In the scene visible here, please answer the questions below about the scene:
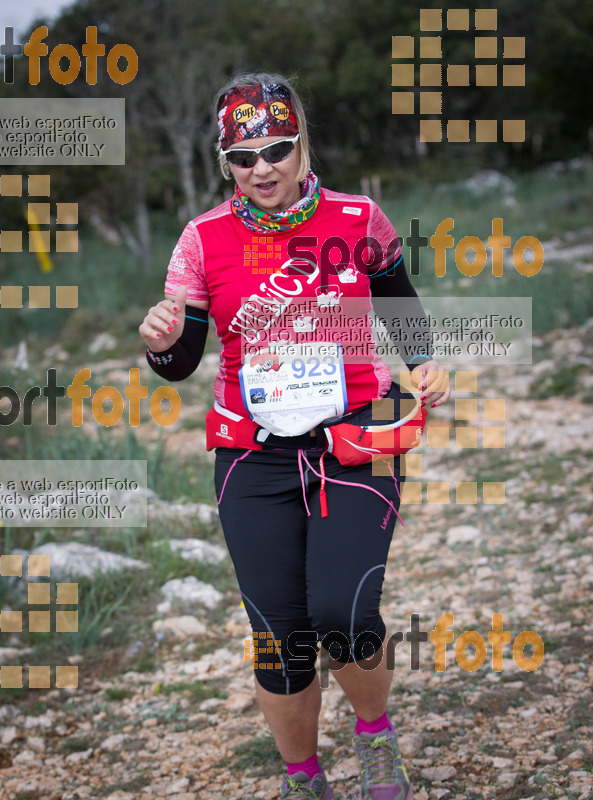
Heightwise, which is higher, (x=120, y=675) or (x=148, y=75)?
(x=148, y=75)

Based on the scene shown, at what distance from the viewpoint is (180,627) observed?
3.80 meters

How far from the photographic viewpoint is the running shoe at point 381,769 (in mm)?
2301

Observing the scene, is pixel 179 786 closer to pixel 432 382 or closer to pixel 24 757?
pixel 24 757

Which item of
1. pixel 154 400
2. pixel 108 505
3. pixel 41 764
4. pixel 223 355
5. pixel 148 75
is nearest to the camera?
pixel 223 355

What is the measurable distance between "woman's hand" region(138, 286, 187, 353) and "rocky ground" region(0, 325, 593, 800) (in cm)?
147

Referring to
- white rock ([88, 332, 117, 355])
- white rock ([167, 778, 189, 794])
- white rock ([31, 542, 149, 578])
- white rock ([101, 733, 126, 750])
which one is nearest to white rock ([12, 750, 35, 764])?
white rock ([101, 733, 126, 750])

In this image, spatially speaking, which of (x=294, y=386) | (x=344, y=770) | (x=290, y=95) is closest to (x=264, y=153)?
(x=290, y=95)

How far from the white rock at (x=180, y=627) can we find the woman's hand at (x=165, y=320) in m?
1.94

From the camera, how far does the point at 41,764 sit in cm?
290

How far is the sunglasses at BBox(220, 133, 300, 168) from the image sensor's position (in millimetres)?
2336

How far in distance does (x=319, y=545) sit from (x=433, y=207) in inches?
483

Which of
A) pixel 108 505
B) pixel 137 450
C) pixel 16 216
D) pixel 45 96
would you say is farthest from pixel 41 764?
pixel 45 96

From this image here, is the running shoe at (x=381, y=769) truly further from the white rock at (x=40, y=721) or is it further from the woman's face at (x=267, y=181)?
the woman's face at (x=267, y=181)

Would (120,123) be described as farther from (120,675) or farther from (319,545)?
(319,545)
